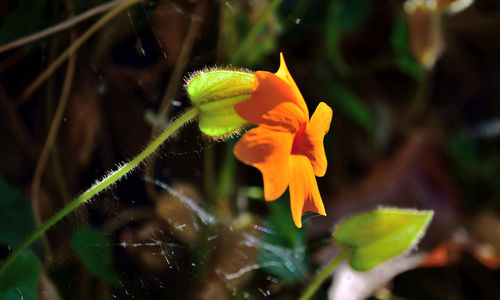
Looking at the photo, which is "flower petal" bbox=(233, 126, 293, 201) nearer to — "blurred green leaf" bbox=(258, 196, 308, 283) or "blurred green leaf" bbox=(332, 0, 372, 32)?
"blurred green leaf" bbox=(258, 196, 308, 283)

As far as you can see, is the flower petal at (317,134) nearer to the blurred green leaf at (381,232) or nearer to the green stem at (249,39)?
the blurred green leaf at (381,232)

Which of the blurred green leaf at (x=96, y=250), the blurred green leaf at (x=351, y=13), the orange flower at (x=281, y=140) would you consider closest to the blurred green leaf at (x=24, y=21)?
the blurred green leaf at (x=96, y=250)

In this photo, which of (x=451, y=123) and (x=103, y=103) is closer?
(x=103, y=103)

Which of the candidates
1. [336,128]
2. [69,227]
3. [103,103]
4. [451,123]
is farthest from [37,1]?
[451,123]

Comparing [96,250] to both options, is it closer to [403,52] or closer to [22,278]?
[22,278]

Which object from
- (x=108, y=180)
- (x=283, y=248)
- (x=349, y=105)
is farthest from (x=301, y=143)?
(x=349, y=105)

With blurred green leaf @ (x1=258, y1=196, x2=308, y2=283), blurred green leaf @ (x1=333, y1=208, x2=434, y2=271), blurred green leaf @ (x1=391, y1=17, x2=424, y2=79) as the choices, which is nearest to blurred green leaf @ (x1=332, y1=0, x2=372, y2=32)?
blurred green leaf @ (x1=391, y1=17, x2=424, y2=79)

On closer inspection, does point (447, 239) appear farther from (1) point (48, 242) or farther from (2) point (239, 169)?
(1) point (48, 242)
